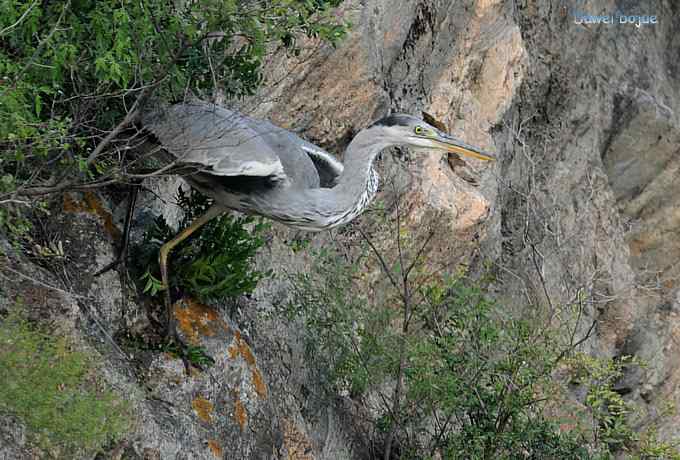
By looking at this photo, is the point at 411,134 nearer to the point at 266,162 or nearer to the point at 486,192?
the point at 266,162

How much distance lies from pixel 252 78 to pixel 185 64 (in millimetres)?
395

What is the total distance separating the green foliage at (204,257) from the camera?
14.4 ft

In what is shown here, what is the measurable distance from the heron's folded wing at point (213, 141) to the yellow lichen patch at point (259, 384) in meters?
1.03

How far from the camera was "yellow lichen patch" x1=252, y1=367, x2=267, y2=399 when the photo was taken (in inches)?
176

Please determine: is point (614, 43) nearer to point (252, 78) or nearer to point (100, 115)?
point (252, 78)

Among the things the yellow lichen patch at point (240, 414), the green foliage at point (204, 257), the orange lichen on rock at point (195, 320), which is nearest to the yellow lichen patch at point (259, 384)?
the yellow lichen patch at point (240, 414)

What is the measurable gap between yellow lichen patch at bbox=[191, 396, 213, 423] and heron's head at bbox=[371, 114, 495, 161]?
4.85 feet

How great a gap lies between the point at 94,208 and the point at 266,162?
2.99 ft

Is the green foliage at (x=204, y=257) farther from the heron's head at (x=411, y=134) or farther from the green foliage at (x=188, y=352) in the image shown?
the heron's head at (x=411, y=134)

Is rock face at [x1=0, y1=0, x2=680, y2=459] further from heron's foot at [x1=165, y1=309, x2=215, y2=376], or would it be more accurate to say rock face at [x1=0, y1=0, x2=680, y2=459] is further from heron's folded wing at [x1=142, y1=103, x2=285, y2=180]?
heron's folded wing at [x1=142, y1=103, x2=285, y2=180]

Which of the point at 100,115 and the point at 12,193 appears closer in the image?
the point at 12,193

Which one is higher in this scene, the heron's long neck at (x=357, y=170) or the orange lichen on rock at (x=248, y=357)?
the heron's long neck at (x=357, y=170)

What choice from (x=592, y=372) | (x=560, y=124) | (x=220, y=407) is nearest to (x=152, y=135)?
(x=220, y=407)

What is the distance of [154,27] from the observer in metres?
3.81
